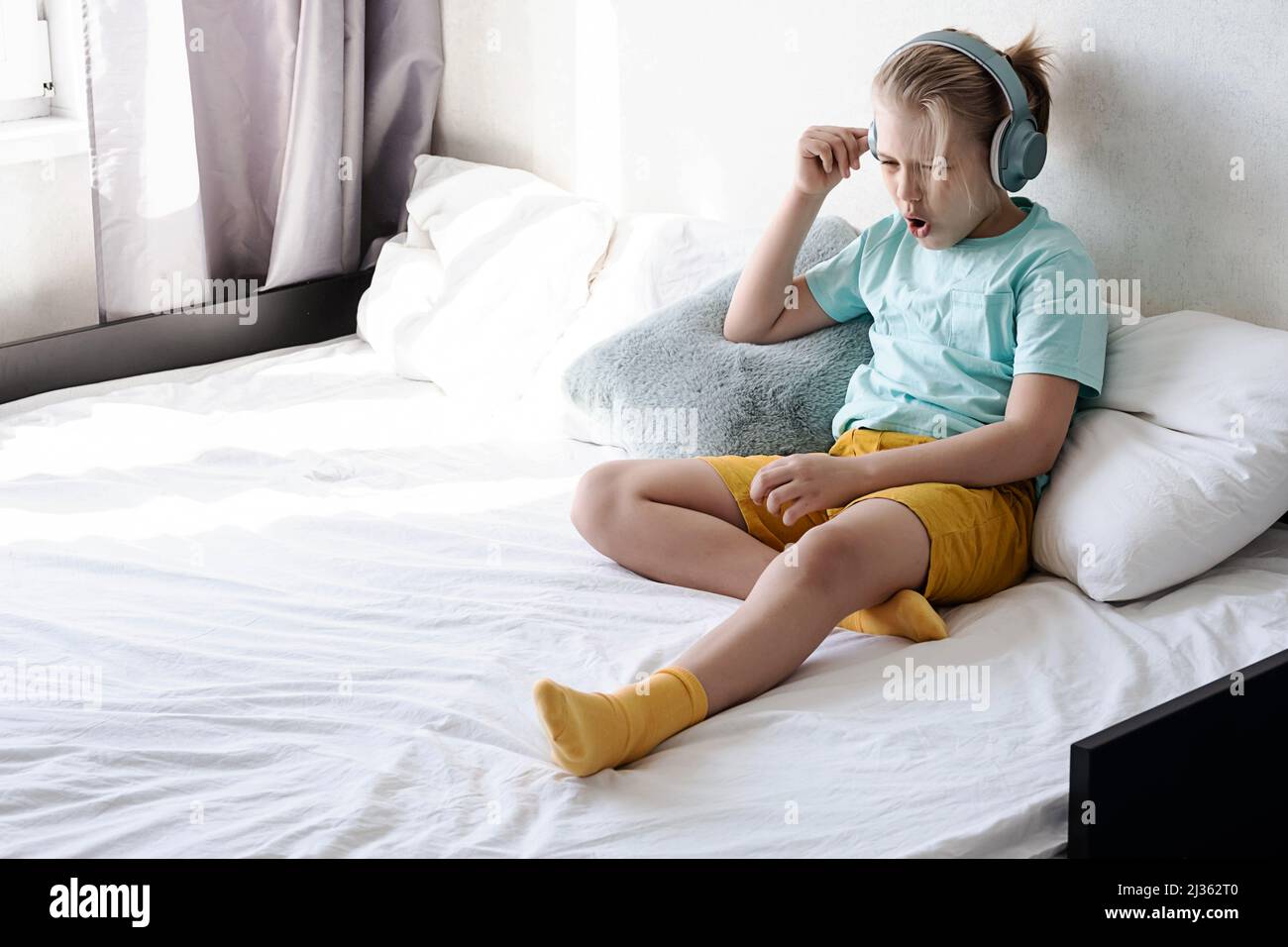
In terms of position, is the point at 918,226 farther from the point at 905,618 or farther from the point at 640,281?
the point at 640,281

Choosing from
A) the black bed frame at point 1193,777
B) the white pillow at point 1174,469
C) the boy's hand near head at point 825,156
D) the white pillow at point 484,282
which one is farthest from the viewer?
the white pillow at point 484,282

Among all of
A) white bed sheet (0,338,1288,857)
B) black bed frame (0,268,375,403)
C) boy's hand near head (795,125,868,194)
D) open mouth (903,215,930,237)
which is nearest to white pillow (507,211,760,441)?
white bed sheet (0,338,1288,857)

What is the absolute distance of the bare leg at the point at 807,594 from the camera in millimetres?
1224

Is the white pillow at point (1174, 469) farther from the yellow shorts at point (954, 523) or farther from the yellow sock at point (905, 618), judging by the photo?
the yellow sock at point (905, 618)

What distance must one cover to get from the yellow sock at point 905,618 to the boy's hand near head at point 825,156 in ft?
1.88

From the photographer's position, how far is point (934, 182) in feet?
4.89

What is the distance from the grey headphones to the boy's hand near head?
0.19 meters

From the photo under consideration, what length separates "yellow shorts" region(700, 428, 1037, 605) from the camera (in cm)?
137

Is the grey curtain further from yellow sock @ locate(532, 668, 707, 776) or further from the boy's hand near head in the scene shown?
yellow sock @ locate(532, 668, 707, 776)

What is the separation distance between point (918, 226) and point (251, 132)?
1383 mm

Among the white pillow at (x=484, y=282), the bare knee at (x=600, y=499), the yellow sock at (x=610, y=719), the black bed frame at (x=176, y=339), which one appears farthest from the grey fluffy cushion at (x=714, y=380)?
the black bed frame at (x=176, y=339)
